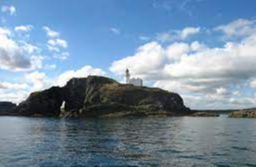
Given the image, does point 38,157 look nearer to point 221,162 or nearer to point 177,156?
point 177,156

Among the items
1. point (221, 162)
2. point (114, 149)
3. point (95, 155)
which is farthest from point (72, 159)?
point (221, 162)

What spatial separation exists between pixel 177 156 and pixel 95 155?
12.3m

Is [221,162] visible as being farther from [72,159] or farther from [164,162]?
[72,159]

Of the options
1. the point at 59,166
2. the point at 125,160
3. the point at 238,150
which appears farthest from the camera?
the point at 238,150

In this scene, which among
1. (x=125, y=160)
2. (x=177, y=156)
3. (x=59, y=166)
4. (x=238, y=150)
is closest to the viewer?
(x=59, y=166)

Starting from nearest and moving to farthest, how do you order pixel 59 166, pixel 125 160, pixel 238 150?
pixel 59 166
pixel 125 160
pixel 238 150

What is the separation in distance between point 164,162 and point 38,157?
1846 centimetres

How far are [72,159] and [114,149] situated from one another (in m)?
12.9

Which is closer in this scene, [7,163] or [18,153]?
[7,163]

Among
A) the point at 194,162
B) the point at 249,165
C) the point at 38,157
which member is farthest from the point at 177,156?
the point at 38,157

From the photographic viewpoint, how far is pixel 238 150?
6300cm

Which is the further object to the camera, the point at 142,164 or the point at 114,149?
the point at 114,149

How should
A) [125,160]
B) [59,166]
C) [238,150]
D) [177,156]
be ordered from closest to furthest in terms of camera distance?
[59,166] < [125,160] < [177,156] < [238,150]

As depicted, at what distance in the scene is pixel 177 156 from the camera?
2172 inches
